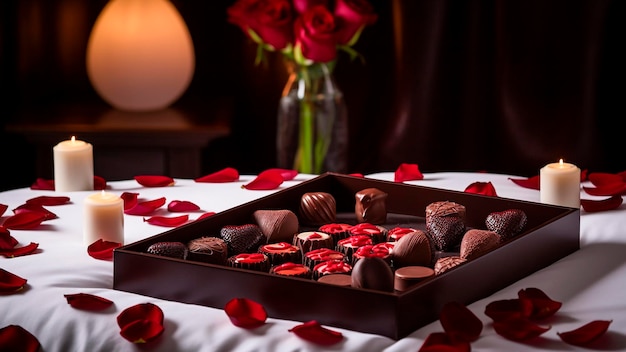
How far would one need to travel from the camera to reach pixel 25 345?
103cm

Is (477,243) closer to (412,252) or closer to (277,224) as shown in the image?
(412,252)

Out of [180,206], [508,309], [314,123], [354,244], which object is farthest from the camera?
[314,123]

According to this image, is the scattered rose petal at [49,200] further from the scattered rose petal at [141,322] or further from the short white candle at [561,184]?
the short white candle at [561,184]

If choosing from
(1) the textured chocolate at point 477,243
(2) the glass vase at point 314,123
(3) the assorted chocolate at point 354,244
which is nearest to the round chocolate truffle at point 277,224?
(3) the assorted chocolate at point 354,244

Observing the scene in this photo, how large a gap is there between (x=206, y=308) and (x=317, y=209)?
1.33 feet

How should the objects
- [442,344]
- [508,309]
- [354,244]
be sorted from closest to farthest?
[442,344] < [508,309] < [354,244]

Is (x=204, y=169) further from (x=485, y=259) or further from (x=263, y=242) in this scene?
(x=485, y=259)

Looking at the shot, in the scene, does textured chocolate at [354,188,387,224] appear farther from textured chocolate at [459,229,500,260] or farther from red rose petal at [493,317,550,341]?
red rose petal at [493,317,550,341]

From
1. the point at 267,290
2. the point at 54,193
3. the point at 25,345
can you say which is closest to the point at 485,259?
the point at 267,290

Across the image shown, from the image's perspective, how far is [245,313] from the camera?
102cm

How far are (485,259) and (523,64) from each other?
1.63m

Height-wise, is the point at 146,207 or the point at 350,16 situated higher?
the point at 350,16

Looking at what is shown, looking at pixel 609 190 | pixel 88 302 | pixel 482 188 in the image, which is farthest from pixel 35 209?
pixel 609 190

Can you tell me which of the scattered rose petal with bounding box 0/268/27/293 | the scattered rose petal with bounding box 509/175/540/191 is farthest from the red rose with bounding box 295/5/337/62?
the scattered rose petal with bounding box 0/268/27/293
